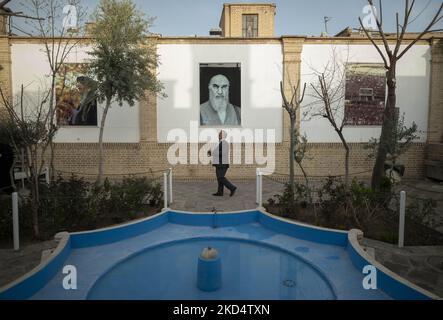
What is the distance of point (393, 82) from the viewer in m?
9.17

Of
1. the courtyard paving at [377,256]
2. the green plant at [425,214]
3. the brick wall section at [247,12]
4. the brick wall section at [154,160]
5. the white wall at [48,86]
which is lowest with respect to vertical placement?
the courtyard paving at [377,256]

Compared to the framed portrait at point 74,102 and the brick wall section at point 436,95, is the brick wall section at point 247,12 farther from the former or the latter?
the framed portrait at point 74,102

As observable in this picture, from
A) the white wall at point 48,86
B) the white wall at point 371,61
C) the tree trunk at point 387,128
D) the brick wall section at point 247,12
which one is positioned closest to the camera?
the tree trunk at point 387,128

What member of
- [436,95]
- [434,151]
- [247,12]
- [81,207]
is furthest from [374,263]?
[247,12]

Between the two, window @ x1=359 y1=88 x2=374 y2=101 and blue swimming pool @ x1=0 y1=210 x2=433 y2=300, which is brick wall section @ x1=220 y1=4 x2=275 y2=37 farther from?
blue swimming pool @ x1=0 y1=210 x2=433 y2=300

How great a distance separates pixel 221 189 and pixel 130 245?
13.7 ft

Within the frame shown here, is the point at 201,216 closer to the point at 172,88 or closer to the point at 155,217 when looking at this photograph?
the point at 155,217

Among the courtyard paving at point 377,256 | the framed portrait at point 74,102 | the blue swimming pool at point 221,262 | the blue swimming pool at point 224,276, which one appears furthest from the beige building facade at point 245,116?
the blue swimming pool at point 224,276

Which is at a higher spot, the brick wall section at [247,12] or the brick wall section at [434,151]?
the brick wall section at [247,12]

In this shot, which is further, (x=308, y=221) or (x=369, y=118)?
(x=369, y=118)

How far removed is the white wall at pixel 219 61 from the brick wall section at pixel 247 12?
48.4 feet

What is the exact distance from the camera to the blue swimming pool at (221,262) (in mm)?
5277

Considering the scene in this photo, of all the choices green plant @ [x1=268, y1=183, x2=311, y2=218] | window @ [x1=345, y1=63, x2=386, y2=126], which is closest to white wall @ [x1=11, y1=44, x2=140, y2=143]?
green plant @ [x1=268, y1=183, x2=311, y2=218]
